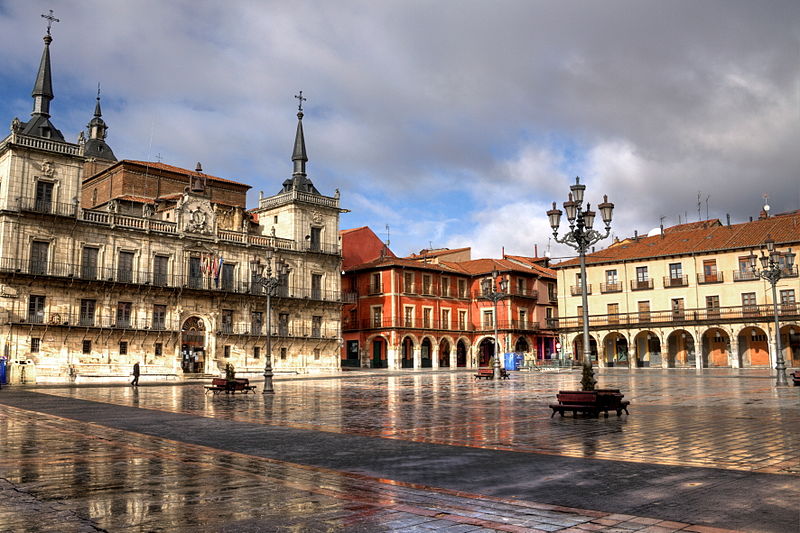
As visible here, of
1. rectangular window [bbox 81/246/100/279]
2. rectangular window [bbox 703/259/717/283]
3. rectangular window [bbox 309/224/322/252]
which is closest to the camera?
rectangular window [bbox 81/246/100/279]

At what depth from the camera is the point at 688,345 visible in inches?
2130

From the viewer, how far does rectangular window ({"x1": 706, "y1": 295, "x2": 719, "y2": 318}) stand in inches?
2044

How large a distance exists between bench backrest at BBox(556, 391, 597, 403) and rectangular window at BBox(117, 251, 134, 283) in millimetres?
34879

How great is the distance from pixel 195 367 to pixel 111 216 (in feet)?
37.8

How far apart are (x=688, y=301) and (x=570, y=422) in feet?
147

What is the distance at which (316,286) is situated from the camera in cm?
5384

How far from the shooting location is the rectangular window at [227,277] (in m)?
47.9

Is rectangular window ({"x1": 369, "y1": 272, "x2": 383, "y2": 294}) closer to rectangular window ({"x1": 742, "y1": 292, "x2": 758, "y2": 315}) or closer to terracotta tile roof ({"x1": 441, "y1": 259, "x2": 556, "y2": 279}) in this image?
terracotta tile roof ({"x1": 441, "y1": 259, "x2": 556, "y2": 279})

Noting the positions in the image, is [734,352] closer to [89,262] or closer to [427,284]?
[427,284]

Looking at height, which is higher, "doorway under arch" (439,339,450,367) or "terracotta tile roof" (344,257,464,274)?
"terracotta tile roof" (344,257,464,274)

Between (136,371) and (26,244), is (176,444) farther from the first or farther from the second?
(26,244)

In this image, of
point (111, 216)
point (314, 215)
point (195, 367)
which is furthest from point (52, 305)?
point (314, 215)

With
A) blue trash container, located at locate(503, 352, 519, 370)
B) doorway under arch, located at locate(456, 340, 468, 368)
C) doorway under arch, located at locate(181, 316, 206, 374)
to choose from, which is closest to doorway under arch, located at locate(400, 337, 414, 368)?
doorway under arch, located at locate(456, 340, 468, 368)

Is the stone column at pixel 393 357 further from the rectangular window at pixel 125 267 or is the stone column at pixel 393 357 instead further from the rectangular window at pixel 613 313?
the rectangular window at pixel 125 267
